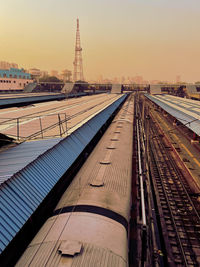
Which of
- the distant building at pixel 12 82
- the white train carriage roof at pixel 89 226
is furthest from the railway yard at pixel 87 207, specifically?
the distant building at pixel 12 82

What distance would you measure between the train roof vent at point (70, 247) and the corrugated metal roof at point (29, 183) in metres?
2.05

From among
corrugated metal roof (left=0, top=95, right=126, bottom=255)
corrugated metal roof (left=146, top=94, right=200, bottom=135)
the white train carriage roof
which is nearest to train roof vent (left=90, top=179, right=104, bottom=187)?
the white train carriage roof

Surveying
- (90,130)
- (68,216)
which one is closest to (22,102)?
(90,130)

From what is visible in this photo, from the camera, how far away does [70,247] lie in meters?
7.35

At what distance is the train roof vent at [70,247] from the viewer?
7.11 metres

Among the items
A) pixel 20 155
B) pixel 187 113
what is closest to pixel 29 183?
pixel 20 155

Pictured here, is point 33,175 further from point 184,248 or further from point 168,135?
point 168,135

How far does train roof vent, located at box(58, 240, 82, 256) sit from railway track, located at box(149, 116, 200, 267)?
778 cm

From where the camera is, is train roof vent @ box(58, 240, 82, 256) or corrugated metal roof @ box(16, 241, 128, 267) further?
train roof vent @ box(58, 240, 82, 256)

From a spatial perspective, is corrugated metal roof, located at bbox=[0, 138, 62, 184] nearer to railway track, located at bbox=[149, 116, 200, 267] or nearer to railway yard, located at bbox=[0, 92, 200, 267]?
railway yard, located at bbox=[0, 92, 200, 267]

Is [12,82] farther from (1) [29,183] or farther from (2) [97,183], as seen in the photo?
(2) [97,183]

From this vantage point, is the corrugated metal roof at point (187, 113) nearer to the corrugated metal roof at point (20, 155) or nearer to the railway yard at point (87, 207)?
the railway yard at point (87, 207)

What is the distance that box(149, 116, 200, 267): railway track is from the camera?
12.7 meters

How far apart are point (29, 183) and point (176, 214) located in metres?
12.6
